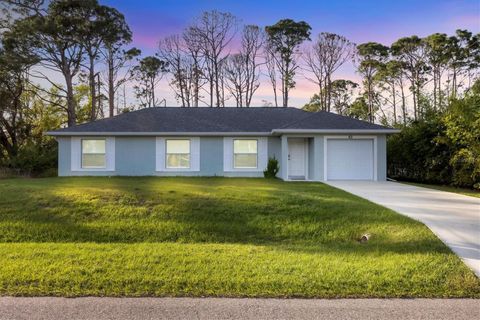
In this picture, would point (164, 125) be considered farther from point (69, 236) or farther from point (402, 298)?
point (402, 298)

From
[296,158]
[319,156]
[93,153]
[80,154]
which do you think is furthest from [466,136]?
[80,154]

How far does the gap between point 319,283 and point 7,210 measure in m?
7.46

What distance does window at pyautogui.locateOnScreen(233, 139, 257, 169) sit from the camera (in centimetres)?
1716

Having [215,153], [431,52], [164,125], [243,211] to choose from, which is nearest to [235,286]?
[243,211]

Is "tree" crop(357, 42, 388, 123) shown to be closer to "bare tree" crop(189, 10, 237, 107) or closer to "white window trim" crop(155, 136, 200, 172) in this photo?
"bare tree" crop(189, 10, 237, 107)

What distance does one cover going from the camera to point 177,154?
1717 cm

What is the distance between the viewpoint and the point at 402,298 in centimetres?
411

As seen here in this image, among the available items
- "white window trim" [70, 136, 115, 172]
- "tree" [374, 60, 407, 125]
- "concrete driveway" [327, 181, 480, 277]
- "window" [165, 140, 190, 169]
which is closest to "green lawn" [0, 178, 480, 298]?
"concrete driveway" [327, 181, 480, 277]

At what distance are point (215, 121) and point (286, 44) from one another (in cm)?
1904

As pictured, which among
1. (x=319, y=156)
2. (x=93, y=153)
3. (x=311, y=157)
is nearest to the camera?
(x=319, y=156)

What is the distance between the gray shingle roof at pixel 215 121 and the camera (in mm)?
15945

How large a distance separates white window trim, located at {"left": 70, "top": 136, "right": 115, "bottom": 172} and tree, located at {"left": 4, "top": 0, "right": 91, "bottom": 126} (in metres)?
12.9

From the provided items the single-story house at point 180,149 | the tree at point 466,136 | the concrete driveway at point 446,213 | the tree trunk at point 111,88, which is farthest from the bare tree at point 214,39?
the concrete driveway at point 446,213

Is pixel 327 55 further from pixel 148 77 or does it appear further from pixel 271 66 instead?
pixel 148 77
